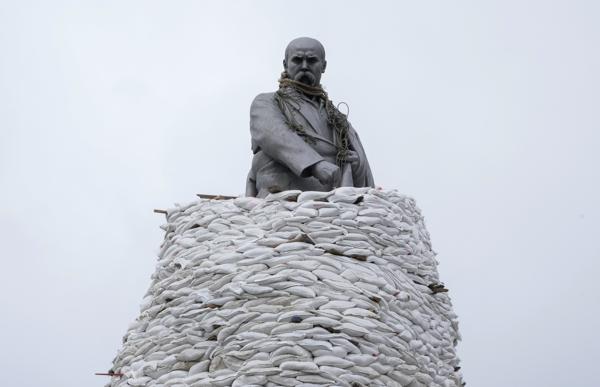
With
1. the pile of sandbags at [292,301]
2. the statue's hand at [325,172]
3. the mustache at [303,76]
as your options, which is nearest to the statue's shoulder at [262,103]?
the mustache at [303,76]

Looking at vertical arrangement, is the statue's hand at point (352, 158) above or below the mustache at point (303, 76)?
below

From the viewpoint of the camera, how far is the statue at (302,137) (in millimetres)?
6969


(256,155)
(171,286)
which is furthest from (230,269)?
(256,155)

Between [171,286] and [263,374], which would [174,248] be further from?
[263,374]

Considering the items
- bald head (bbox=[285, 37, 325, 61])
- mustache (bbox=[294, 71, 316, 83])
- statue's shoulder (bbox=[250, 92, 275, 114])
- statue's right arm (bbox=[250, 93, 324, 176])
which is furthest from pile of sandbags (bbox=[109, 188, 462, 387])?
bald head (bbox=[285, 37, 325, 61])

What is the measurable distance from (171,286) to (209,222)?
0.46 metres

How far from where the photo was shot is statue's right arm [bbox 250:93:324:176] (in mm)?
6898

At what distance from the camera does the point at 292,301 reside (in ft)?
18.6

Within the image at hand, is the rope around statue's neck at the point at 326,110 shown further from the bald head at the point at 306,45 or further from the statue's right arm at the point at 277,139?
the bald head at the point at 306,45

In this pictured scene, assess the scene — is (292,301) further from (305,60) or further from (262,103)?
(305,60)

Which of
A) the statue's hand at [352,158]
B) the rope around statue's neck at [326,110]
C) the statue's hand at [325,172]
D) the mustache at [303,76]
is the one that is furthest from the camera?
the mustache at [303,76]

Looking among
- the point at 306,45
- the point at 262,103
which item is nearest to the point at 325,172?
the point at 262,103

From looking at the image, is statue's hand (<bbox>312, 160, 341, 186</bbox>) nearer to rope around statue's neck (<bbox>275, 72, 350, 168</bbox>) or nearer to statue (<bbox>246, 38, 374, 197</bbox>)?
statue (<bbox>246, 38, 374, 197</bbox>)

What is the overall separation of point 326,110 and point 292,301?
2272mm
